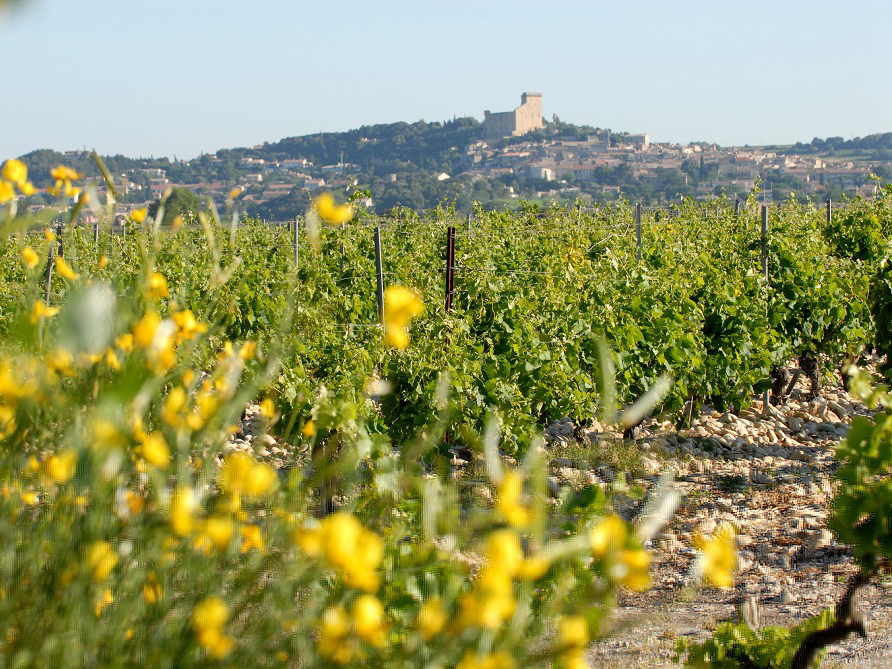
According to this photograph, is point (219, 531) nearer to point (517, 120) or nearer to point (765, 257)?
point (765, 257)

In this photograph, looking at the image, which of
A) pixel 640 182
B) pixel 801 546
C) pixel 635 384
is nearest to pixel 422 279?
pixel 635 384

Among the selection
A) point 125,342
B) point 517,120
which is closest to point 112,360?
point 125,342

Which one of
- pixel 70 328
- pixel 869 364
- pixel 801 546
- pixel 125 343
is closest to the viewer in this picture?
pixel 70 328

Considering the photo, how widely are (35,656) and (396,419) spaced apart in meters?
4.22

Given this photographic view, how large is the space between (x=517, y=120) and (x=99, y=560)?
113 m

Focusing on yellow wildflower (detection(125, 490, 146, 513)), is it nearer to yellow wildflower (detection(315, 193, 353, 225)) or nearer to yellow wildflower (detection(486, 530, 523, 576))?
yellow wildflower (detection(315, 193, 353, 225))

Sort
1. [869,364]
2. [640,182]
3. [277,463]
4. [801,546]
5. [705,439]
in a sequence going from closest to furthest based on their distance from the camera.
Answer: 1. [801,546]
2. [277,463]
3. [705,439]
4. [869,364]
5. [640,182]

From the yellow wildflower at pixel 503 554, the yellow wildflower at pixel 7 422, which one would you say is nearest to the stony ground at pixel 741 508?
the yellow wildflower at pixel 7 422

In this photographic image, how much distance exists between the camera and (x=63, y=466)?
1376 millimetres

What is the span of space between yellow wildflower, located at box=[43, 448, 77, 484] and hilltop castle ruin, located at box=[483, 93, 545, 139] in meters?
97.2

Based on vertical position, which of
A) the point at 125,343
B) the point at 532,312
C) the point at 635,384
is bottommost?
the point at 635,384

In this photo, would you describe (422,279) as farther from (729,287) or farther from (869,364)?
(869,364)

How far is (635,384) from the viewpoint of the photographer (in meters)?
6.46

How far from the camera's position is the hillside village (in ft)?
129
